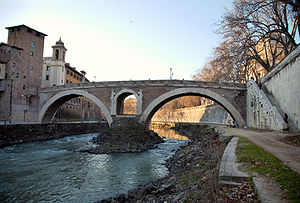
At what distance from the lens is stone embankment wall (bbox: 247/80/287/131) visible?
11.7m

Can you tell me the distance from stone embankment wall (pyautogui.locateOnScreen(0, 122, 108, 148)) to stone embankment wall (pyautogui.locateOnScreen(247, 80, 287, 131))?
20.8 meters

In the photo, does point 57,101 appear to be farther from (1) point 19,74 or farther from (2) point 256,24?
(2) point 256,24

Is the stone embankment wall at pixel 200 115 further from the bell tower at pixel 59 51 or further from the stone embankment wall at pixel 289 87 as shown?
the bell tower at pixel 59 51

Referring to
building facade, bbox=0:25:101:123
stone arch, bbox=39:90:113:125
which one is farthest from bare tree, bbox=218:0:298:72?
building facade, bbox=0:25:101:123

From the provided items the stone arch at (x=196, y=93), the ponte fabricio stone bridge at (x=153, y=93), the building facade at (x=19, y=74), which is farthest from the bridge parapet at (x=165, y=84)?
the building facade at (x=19, y=74)

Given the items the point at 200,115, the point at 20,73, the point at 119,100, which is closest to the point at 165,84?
the point at 119,100

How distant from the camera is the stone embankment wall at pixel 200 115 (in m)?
29.2

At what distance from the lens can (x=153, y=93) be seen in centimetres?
2111

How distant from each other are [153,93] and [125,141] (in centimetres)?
710

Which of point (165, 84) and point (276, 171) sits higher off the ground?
point (165, 84)

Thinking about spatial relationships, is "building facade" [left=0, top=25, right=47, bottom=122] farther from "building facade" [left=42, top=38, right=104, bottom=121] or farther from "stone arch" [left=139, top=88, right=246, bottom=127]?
"stone arch" [left=139, top=88, right=246, bottom=127]

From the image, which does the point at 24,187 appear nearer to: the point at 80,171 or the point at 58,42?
the point at 80,171

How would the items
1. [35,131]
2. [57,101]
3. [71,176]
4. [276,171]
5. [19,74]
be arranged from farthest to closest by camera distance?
1. [19,74]
2. [57,101]
3. [35,131]
4. [71,176]
5. [276,171]

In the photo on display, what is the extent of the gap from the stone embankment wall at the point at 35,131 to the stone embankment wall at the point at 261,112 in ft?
68.2
